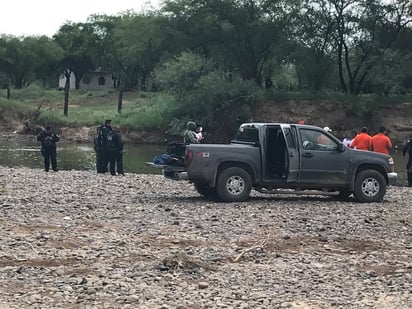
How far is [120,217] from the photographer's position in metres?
13.9

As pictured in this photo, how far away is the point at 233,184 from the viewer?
16.5 meters

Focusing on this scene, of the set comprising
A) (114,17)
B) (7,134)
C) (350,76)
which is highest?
(114,17)

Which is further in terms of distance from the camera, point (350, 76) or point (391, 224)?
point (350, 76)

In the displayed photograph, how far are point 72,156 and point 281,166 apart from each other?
2429 cm

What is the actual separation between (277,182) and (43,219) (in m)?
5.76

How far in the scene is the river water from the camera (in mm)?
32625

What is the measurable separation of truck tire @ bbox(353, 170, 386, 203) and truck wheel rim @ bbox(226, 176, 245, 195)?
2873 millimetres

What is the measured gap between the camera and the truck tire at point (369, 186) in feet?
57.0

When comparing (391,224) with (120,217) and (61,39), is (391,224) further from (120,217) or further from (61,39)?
(61,39)

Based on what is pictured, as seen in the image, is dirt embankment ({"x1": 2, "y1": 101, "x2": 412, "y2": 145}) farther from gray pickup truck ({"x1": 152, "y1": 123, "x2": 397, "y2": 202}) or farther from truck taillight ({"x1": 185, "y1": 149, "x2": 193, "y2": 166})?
truck taillight ({"x1": 185, "y1": 149, "x2": 193, "y2": 166})

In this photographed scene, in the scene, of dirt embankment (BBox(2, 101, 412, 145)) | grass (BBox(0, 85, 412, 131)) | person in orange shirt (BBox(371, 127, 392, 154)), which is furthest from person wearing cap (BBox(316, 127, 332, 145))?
grass (BBox(0, 85, 412, 131))

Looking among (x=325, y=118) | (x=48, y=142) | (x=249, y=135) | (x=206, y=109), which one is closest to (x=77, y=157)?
(x=48, y=142)

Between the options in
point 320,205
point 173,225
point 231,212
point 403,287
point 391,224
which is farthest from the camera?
point 320,205

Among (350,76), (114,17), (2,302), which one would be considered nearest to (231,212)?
(2,302)
